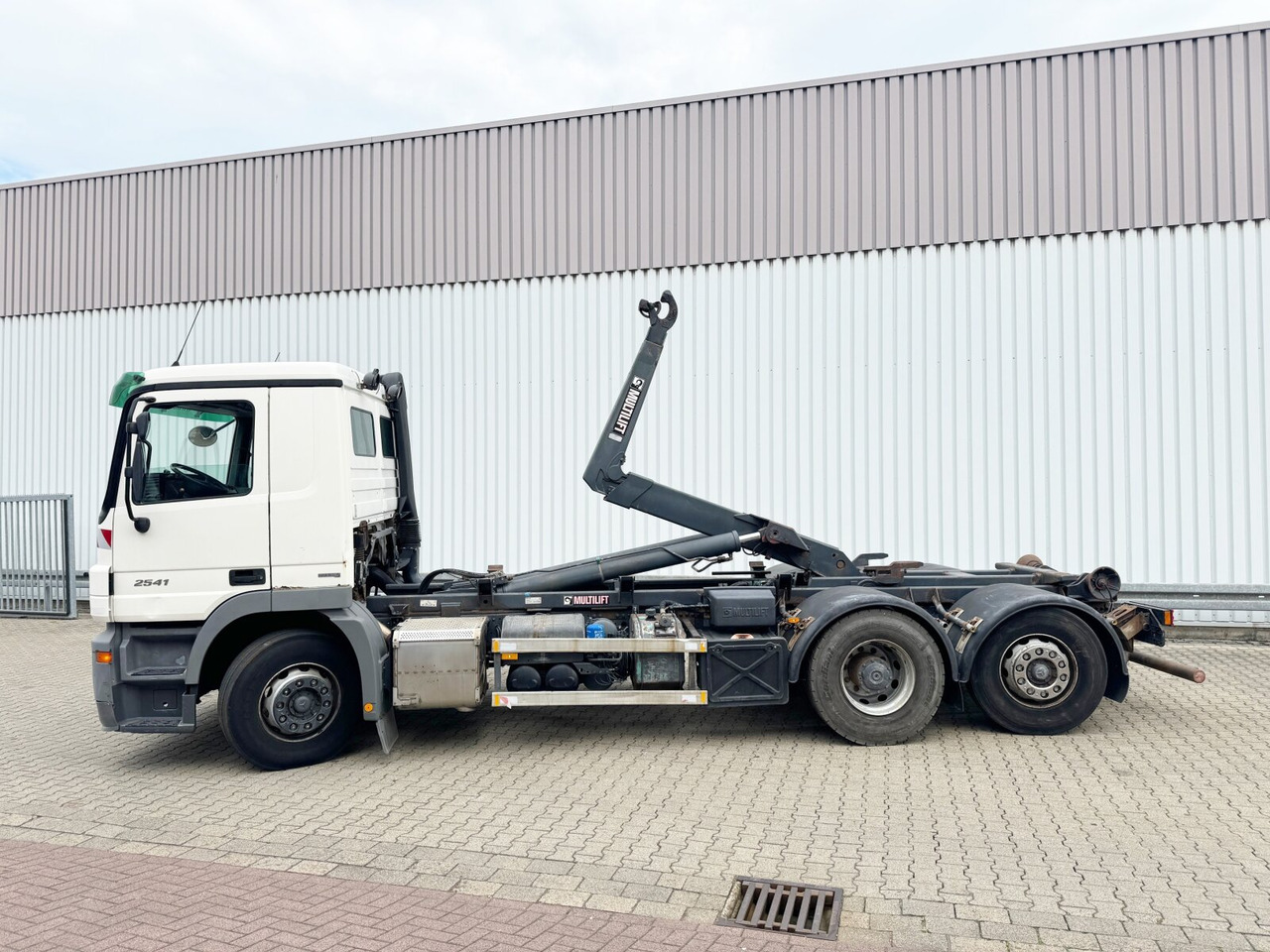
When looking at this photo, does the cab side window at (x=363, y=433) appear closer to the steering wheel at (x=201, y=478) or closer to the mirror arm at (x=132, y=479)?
the steering wheel at (x=201, y=478)

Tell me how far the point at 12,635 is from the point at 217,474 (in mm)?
9097

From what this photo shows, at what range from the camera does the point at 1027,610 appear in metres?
7.09

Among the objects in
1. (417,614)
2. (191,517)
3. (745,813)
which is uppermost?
(191,517)

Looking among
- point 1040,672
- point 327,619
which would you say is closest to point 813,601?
point 1040,672

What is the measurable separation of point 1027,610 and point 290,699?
211 inches

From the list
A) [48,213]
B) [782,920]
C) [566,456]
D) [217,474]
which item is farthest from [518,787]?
[48,213]

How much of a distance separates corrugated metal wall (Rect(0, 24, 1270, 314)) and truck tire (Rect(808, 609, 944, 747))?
673cm

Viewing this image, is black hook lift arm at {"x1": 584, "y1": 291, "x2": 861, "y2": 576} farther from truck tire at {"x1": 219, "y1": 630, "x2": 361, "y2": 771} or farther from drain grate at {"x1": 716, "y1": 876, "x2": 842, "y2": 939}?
drain grate at {"x1": 716, "y1": 876, "x2": 842, "y2": 939}

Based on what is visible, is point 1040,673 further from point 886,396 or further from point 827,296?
point 827,296

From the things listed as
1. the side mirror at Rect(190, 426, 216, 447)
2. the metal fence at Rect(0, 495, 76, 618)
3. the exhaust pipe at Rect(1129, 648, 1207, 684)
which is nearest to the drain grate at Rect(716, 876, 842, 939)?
the exhaust pipe at Rect(1129, 648, 1207, 684)

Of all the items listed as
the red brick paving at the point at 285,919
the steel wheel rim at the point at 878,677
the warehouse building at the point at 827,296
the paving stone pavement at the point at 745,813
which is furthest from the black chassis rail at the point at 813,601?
the warehouse building at the point at 827,296

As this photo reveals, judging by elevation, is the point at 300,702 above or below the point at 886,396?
below

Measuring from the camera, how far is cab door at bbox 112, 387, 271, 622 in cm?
650

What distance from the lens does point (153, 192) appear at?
1463 centimetres
